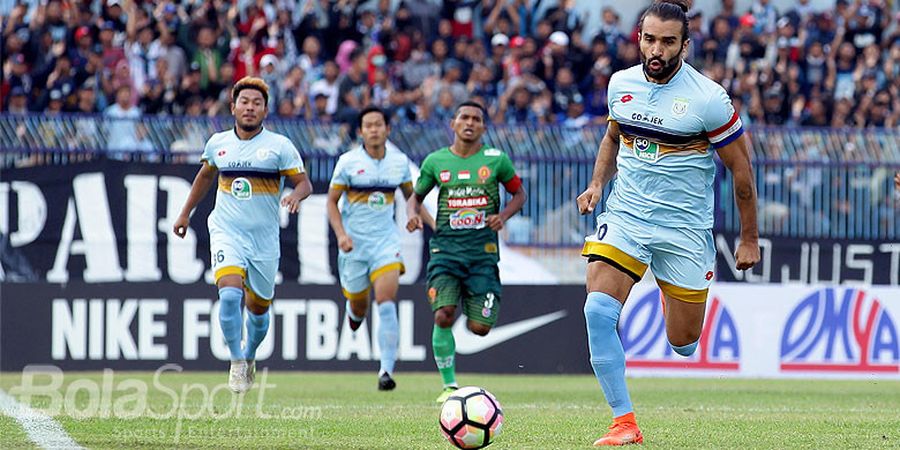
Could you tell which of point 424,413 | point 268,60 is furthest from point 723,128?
point 268,60

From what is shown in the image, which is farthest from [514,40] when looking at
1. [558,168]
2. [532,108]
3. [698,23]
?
[558,168]

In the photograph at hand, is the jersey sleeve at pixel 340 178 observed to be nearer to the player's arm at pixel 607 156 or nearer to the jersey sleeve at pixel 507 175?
the jersey sleeve at pixel 507 175

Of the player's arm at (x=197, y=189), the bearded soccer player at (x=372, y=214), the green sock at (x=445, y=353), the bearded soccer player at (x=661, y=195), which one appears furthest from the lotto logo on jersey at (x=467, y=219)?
the bearded soccer player at (x=661, y=195)

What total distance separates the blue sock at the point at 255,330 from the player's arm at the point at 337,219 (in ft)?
3.48

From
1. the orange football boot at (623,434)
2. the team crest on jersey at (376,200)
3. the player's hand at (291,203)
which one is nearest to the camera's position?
the orange football boot at (623,434)

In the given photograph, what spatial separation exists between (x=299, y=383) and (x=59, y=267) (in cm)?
368

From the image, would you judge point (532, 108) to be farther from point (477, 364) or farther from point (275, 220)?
point (275, 220)

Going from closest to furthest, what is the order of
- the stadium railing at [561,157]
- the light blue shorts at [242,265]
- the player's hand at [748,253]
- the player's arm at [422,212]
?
the player's hand at [748,253] < the light blue shorts at [242,265] < the player's arm at [422,212] < the stadium railing at [561,157]

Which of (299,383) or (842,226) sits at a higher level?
(842,226)

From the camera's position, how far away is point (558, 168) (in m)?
17.8

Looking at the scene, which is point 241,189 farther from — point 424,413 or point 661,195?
point 661,195

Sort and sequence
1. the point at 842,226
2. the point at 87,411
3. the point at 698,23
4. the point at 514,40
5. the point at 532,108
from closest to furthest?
1. the point at 87,411
2. the point at 842,226
3. the point at 532,108
4. the point at 514,40
5. the point at 698,23

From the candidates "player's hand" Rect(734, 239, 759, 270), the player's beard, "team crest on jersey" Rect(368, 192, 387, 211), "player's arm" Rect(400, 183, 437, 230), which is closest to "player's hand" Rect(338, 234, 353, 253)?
"player's arm" Rect(400, 183, 437, 230)

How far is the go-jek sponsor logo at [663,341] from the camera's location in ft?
56.1
